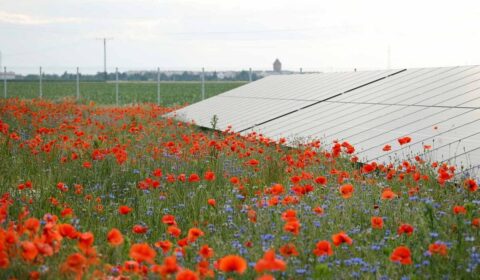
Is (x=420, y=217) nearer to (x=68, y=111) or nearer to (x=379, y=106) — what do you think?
(x=379, y=106)

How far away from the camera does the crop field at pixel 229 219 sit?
3.02 metres

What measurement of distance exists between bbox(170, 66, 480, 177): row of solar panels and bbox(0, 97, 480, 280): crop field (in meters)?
0.53

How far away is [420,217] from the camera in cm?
406

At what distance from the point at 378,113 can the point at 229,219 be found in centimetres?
492

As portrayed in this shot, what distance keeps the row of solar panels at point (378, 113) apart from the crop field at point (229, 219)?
20.7 inches

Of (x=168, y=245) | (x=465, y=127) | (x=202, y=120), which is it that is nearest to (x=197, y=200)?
(x=168, y=245)

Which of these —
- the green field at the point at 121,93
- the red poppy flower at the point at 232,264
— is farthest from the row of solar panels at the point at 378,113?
the green field at the point at 121,93

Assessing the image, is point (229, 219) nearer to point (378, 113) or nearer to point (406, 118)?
point (406, 118)

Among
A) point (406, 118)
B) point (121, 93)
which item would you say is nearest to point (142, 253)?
point (406, 118)

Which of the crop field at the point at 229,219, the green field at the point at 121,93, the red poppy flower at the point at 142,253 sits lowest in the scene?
the crop field at the point at 229,219

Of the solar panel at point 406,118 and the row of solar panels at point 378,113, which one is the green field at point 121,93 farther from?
the solar panel at point 406,118

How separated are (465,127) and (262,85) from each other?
10.4 m

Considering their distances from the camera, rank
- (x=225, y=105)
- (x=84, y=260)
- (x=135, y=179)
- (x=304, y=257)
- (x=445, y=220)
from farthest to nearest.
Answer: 1. (x=225, y=105)
2. (x=135, y=179)
3. (x=445, y=220)
4. (x=304, y=257)
5. (x=84, y=260)

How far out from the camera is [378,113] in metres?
9.28
